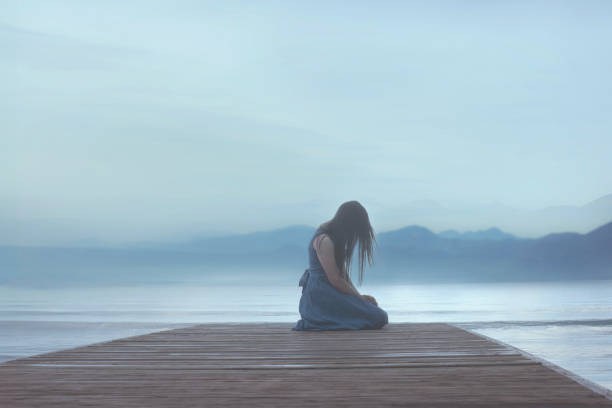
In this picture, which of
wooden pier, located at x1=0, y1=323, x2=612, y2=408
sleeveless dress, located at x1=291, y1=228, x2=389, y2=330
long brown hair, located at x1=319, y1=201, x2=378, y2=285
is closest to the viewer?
wooden pier, located at x1=0, y1=323, x2=612, y2=408

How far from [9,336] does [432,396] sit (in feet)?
35.2

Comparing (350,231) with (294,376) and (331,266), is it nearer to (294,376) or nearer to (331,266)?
(331,266)

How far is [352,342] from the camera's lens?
4051mm

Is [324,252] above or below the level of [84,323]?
above

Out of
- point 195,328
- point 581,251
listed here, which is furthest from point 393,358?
point 581,251

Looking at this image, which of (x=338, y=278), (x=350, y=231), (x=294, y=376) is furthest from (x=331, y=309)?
(x=294, y=376)

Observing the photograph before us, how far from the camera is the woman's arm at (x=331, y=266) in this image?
16.2 feet

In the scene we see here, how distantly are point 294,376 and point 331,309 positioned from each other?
2584 millimetres

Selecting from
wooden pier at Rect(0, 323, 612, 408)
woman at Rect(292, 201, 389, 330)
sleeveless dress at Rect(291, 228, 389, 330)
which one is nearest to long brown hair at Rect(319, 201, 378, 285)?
woman at Rect(292, 201, 389, 330)

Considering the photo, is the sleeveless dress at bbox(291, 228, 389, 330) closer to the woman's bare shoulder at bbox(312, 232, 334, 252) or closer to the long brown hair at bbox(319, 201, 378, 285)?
the woman's bare shoulder at bbox(312, 232, 334, 252)

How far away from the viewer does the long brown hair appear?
4855 millimetres

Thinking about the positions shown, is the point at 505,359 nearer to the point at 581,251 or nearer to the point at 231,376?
the point at 231,376

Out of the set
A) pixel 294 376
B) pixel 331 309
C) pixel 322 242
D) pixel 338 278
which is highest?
pixel 322 242

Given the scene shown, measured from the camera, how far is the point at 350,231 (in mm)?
4879
